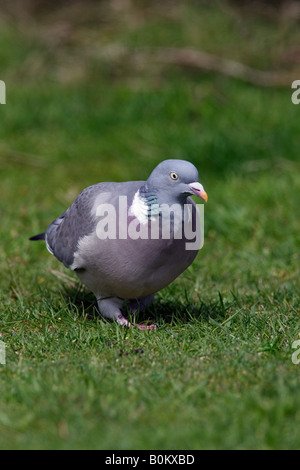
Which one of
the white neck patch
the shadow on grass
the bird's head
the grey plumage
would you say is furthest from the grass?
the bird's head

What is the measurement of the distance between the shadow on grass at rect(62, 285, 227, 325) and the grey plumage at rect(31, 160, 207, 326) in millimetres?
196

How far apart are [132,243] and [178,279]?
3.96ft

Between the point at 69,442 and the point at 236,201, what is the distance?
337 cm

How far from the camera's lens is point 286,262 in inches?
186

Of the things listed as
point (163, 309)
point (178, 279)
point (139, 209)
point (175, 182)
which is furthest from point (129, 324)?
point (178, 279)

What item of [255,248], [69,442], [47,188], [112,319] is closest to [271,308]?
[112,319]

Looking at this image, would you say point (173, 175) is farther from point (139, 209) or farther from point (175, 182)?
point (139, 209)

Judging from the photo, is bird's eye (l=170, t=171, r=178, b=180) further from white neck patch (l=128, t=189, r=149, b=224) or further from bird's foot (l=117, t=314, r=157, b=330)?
bird's foot (l=117, t=314, r=157, b=330)

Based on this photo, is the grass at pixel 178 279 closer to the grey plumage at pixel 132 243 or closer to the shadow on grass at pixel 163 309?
the shadow on grass at pixel 163 309

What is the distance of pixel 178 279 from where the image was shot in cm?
445

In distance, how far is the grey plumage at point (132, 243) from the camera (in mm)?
3268

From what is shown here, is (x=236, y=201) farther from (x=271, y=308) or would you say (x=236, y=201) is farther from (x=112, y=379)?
(x=112, y=379)

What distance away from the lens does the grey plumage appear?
10.7 feet

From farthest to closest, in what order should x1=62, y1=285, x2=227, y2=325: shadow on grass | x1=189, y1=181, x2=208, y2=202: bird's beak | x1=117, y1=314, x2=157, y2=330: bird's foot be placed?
x1=62, y1=285, x2=227, y2=325: shadow on grass
x1=117, y1=314, x2=157, y2=330: bird's foot
x1=189, y1=181, x2=208, y2=202: bird's beak
